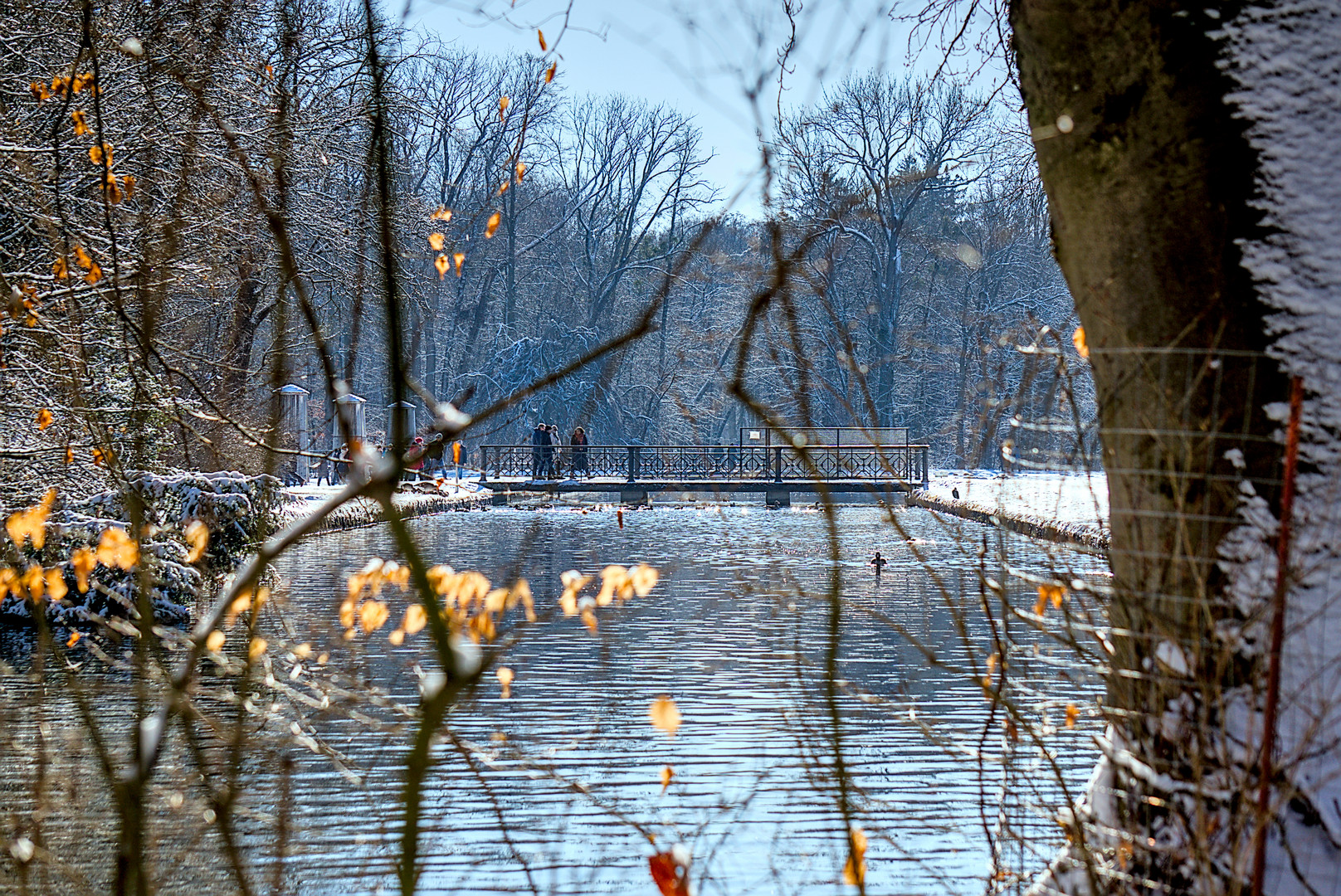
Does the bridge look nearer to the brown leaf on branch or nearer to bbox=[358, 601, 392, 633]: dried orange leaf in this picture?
bbox=[358, 601, 392, 633]: dried orange leaf

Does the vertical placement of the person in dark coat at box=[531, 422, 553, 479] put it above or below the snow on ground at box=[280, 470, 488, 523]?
above

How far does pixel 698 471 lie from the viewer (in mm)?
29859

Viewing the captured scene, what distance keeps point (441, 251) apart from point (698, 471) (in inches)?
838

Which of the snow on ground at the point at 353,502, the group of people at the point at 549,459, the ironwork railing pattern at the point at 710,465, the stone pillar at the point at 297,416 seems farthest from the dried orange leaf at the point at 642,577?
the group of people at the point at 549,459

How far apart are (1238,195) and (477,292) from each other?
141 ft

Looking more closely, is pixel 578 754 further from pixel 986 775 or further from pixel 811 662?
pixel 811 662

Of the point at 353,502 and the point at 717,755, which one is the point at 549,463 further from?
the point at 717,755

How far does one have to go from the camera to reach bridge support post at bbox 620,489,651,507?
27891 mm

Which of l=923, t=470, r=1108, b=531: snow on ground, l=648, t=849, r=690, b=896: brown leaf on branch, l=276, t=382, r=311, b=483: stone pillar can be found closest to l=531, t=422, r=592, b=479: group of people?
l=276, t=382, r=311, b=483: stone pillar

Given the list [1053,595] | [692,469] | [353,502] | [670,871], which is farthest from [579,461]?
[670,871]

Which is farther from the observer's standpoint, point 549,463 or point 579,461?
point 579,461

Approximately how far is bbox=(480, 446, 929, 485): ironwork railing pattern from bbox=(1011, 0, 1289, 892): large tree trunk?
82.5ft

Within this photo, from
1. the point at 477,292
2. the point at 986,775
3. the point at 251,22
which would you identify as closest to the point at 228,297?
the point at 251,22

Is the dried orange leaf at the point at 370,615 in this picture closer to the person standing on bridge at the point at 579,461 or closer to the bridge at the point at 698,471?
the bridge at the point at 698,471
